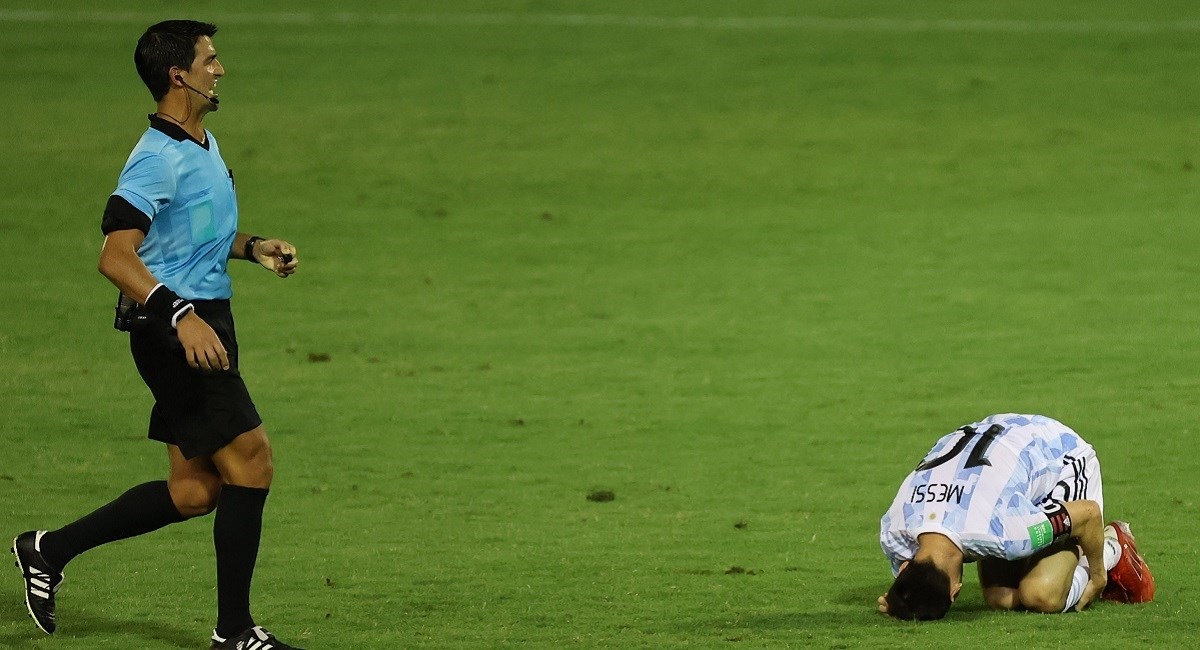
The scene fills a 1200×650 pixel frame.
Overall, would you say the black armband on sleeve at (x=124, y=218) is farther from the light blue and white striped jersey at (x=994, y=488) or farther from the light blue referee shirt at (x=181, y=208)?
the light blue and white striped jersey at (x=994, y=488)

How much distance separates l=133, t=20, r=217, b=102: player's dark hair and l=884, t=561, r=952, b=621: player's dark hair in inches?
97.5

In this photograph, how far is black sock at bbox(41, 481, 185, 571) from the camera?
15.9 ft

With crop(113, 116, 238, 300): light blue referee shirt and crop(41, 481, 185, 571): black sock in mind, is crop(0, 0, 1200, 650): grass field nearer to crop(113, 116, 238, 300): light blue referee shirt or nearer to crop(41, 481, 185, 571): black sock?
crop(41, 481, 185, 571): black sock

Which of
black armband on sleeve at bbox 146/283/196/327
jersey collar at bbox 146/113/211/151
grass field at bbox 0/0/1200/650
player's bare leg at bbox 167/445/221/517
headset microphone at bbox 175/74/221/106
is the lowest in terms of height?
grass field at bbox 0/0/1200/650

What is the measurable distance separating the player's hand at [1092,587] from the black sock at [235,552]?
97.5 inches

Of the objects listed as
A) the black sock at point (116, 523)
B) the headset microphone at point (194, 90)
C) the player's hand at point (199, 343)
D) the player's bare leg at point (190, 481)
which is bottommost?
the black sock at point (116, 523)

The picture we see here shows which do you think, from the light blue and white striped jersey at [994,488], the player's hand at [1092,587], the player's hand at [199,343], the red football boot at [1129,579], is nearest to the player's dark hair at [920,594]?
the light blue and white striped jersey at [994,488]

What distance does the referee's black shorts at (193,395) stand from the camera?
456 centimetres

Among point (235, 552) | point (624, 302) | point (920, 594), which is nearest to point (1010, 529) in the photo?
point (920, 594)

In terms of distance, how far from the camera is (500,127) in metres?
13.1

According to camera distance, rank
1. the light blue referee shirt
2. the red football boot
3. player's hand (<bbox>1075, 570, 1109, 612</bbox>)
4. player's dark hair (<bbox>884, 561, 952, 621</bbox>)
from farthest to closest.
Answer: the red football boot
player's hand (<bbox>1075, 570, 1109, 612</bbox>)
player's dark hair (<bbox>884, 561, 952, 621</bbox>)
the light blue referee shirt

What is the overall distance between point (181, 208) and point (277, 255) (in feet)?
1.15

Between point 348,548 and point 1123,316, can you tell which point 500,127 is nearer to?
point 1123,316

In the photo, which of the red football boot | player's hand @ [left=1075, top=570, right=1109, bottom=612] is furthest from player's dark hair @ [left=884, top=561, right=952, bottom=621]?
the red football boot
